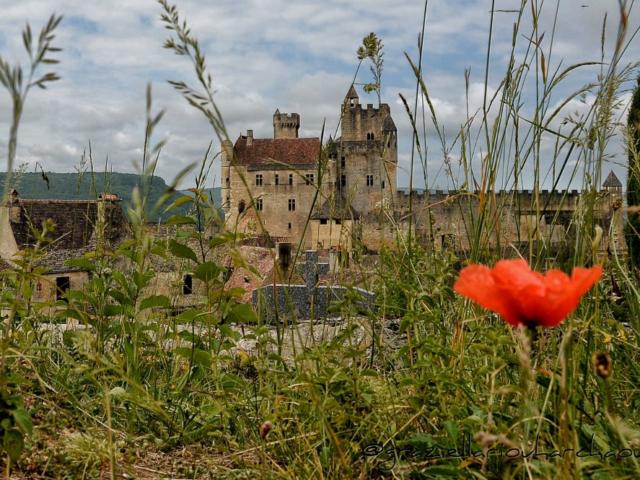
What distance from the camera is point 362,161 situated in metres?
45.6

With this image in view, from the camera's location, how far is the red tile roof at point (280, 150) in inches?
1839

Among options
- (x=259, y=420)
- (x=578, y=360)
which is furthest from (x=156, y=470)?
(x=578, y=360)

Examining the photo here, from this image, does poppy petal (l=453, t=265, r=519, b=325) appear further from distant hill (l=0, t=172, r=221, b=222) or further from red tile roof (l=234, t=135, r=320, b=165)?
red tile roof (l=234, t=135, r=320, b=165)

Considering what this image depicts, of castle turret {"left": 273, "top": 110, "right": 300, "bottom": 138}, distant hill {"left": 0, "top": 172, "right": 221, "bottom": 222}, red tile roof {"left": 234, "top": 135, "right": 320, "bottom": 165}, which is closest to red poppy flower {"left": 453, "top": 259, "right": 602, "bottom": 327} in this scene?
distant hill {"left": 0, "top": 172, "right": 221, "bottom": 222}

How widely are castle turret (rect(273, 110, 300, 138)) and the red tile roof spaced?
19.2ft

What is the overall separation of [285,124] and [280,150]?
344 inches

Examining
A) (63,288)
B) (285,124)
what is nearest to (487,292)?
(63,288)

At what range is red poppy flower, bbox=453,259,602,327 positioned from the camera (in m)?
0.71

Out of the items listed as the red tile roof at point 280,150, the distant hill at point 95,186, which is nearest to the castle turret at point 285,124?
the red tile roof at point 280,150

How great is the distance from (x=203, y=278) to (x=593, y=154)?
936 mm

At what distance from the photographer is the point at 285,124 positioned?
55.7 metres

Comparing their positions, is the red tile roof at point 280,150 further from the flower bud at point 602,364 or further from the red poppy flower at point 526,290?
the flower bud at point 602,364

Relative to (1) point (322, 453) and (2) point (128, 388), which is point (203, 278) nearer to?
(2) point (128, 388)

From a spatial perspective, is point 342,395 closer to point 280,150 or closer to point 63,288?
point 63,288
